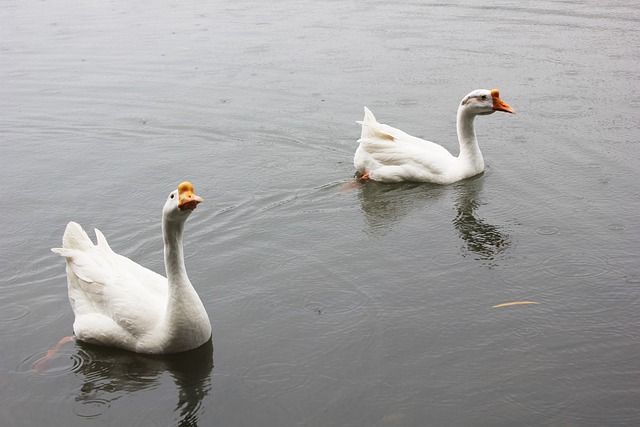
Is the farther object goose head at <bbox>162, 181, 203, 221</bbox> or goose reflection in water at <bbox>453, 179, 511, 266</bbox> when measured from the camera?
goose reflection in water at <bbox>453, 179, 511, 266</bbox>

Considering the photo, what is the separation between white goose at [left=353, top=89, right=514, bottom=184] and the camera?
9992mm

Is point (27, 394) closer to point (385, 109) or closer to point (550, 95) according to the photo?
point (385, 109)

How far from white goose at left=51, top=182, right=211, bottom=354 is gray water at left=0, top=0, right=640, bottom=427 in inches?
6.8

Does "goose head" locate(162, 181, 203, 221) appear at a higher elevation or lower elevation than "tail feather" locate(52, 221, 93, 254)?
higher

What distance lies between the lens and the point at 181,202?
19.1 feet

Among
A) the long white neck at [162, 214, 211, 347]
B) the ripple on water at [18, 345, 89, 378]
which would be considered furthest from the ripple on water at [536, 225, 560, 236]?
the ripple on water at [18, 345, 89, 378]

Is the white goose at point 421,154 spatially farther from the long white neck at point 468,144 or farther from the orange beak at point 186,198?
the orange beak at point 186,198

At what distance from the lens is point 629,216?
28.4 feet

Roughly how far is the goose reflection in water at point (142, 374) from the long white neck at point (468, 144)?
4.76 metres

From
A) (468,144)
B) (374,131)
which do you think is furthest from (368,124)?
(468,144)

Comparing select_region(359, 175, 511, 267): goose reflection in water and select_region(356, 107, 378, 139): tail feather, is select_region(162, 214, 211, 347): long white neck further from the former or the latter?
select_region(356, 107, 378, 139): tail feather

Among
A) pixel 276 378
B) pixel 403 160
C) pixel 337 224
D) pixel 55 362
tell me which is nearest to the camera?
pixel 276 378

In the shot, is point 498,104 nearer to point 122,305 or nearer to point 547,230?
point 547,230

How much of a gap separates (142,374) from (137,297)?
2.22 ft
